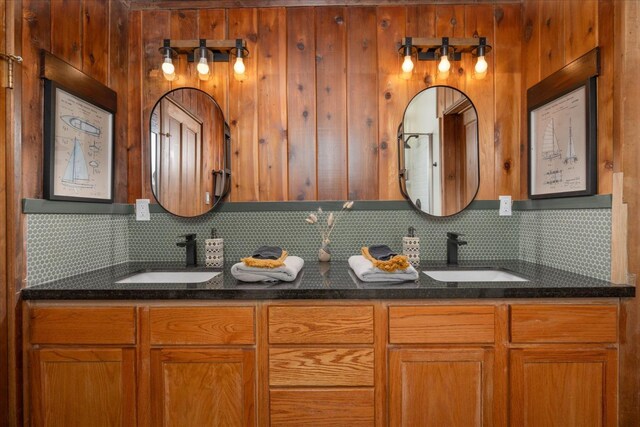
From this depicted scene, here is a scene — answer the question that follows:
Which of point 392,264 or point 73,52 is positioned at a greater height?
point 73,52

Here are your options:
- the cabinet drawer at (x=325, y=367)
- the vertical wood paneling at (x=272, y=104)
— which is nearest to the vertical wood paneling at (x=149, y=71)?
the vertical wood paneling at (x=272, y=104)

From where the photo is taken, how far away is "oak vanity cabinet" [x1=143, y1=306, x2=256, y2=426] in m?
1.32

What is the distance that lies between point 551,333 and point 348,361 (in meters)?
0.82

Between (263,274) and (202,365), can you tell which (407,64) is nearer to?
(263,274)

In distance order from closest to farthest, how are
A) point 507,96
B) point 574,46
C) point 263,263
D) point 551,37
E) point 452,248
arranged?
point 263,263, point 574,46, point 551,37, point 452,248, point 507,96

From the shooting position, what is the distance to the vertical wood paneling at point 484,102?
1956 millimetres

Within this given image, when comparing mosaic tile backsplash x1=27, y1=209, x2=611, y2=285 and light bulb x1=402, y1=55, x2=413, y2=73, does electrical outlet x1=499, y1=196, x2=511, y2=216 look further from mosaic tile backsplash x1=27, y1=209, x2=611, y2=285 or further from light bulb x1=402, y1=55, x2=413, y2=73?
light bulb x1=402, y1=55, x2=413, y2=73

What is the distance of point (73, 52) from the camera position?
1.60m

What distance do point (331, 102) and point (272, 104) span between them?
0.35 meters

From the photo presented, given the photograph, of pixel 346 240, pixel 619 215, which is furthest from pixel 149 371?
pixel 619 215

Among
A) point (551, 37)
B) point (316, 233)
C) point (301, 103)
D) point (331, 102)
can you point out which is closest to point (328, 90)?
point (331, 102)

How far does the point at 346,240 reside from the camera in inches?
77.1

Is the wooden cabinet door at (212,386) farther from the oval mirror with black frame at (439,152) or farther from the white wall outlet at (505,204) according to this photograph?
the white wall outlet at (505,204)

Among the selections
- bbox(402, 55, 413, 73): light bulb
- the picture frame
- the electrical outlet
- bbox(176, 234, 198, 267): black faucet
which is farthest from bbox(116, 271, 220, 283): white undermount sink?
the electrical outlet
